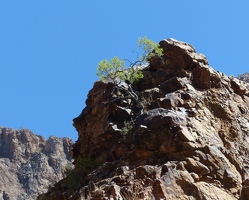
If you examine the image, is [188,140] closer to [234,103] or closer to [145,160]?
[145,160]

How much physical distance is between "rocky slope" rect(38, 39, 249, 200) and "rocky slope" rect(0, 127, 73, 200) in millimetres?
60439

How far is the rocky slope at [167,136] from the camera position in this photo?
60.7 ft

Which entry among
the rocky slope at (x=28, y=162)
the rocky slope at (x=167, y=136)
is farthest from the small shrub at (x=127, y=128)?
A: the rocky slope at (x=28, y=162)

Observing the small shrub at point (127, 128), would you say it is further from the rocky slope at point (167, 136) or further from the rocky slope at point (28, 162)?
the rocky slope at point (28, 162)

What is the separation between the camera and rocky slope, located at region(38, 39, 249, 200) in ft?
60.7

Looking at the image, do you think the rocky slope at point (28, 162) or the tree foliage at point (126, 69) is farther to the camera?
the rocky slope at point (28, 162)

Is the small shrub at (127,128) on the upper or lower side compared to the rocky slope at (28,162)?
lower

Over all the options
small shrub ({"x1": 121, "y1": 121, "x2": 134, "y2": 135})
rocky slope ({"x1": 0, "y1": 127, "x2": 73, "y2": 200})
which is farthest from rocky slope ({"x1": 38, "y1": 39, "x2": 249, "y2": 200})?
rocky slope ({"x1": 0, "y1": 127, "x2": 73, "y2": 200})

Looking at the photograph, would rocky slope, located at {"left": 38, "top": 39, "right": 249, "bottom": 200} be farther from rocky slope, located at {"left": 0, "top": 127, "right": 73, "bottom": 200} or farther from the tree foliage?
rocky slope, located at {"left": 0, "top": 127, "right": 73, "bottom": 200}

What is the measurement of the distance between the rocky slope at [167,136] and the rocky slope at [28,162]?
6044 cm

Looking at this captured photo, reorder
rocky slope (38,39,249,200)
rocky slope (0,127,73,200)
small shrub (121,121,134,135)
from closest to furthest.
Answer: rocky slope (38,39,249,200) < small shrub (121,121,134,135) < rocky slope (0,127,73,200)

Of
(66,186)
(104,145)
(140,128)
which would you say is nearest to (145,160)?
(140,128)

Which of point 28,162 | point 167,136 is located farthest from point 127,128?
point 28,162

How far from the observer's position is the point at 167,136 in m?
20.8
